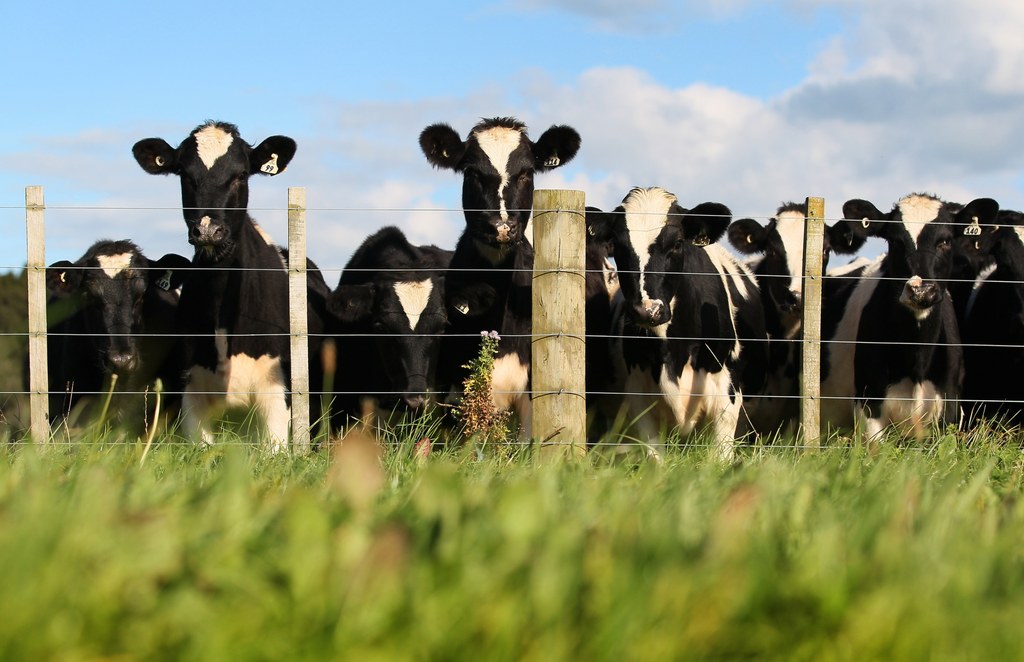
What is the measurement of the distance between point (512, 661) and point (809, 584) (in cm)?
59

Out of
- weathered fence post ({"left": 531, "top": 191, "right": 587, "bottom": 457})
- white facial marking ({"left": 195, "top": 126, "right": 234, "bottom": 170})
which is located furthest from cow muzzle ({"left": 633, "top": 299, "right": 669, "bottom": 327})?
white facial marking ({"left": 195, "top": 126, "right": 234, "bottom": 170})

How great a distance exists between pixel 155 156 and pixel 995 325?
6.63 metres

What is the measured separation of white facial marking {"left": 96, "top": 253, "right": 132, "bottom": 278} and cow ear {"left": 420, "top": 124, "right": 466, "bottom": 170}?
249 centimetres

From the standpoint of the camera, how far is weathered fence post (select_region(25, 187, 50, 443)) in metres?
7.50

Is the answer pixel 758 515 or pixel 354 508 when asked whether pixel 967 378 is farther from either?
pixel 354 508

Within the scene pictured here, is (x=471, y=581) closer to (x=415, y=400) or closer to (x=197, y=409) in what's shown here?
(x=415, y=400)

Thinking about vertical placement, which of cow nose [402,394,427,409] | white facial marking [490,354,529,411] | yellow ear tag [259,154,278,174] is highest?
yellow ear tag [259,154,278,174]

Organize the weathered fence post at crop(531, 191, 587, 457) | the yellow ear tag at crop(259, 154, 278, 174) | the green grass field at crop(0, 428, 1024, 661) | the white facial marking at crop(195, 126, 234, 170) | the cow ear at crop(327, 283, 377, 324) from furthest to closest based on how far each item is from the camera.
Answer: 1. the yellow ear tag at crop(259, 154, 278, 174)
2. the cow ear at crop(327, 283, 377, 324)
3. the white facial marking at crop(195, 126, 234, 170)
4. the weathered fence post at crop(531, 191, 587, 457)
5. the green grass field at crop(0, 428, 1024, 661)

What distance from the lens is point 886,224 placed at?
8.95m

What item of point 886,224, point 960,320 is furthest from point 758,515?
point 960,320

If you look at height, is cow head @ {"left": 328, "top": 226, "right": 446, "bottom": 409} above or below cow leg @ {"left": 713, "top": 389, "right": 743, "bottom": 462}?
above

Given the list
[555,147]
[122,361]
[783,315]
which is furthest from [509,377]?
[122,361]

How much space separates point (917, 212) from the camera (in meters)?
8.88

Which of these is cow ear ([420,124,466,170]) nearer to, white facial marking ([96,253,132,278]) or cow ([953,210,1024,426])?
white facial marking ([96,253,132,278])
